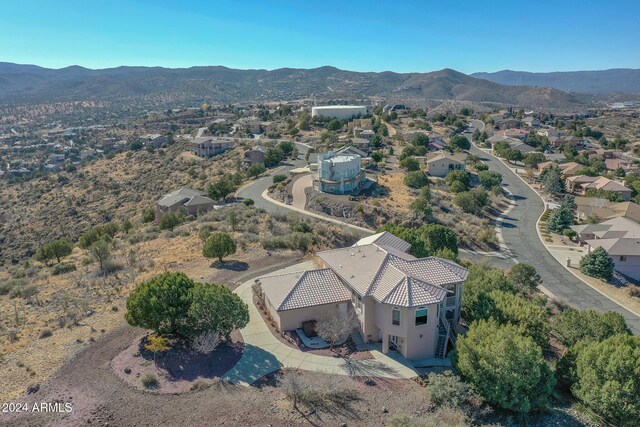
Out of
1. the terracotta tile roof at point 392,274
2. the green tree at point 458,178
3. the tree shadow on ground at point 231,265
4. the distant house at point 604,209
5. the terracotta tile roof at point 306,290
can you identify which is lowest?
the distant house at point 604,209

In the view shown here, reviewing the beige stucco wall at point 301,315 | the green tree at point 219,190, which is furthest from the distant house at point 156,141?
the beige stucco wall at point 301,315

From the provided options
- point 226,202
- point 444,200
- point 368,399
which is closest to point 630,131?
point 444,200

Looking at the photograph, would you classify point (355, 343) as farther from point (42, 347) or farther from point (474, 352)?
point (42, 347)

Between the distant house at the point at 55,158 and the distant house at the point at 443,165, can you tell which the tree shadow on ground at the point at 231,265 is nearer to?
the distant house at the point at 443,165

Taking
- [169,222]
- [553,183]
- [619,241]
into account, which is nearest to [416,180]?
[553,183]

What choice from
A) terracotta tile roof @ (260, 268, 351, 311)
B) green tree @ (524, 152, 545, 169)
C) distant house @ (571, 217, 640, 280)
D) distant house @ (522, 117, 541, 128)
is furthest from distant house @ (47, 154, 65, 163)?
distant house @ (522, 117, 541, 128)

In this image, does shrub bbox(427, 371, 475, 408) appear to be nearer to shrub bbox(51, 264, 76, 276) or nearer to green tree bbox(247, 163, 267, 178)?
shrub bbox(51, 264, 76, 276)

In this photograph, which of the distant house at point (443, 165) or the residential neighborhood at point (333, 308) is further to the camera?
the distant house at point (443, 165)
